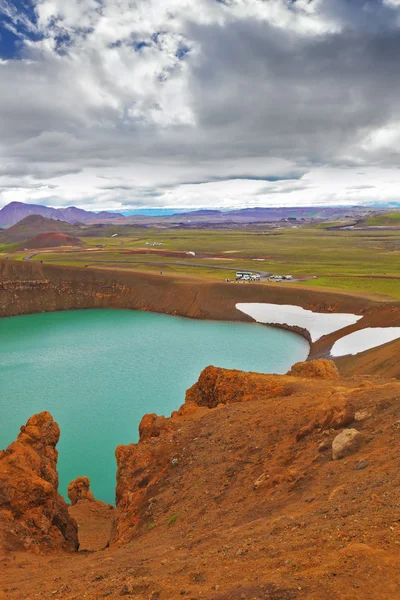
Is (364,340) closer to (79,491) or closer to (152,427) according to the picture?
(152,427)

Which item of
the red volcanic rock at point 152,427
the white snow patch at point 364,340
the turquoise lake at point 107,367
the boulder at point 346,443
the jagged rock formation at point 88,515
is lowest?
the jagged rock formation at point 88,515

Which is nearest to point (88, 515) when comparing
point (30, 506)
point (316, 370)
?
point (30, 506)

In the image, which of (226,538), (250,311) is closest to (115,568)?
(226,538)

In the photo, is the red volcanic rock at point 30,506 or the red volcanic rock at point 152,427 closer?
the red volcanic rock at point 30,506

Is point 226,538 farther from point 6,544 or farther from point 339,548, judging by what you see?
point 6,544

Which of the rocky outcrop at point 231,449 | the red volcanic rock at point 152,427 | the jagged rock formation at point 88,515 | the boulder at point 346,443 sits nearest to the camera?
the boulder at point 346,443

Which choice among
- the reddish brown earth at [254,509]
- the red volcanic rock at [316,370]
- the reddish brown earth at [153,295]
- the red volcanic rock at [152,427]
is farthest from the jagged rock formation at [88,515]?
the reddish brown earth at [153,295]

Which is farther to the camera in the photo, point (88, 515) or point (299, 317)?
point (299, 317)

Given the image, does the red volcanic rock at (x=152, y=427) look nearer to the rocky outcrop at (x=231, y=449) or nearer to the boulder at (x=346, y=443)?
the rocky outcrop at (x=231, y=449)
